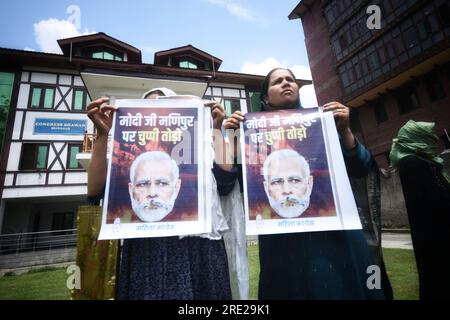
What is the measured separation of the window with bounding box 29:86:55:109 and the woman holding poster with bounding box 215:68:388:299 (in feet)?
49.4

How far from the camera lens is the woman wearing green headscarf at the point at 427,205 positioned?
2047mm

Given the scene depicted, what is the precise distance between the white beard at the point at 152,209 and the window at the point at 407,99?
1760 cm

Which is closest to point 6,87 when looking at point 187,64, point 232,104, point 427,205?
point 187,64

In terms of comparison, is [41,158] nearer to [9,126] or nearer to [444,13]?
[9,126]

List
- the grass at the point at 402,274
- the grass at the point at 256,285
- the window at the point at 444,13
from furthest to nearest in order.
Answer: the window at the point at 444,13 → the grass at the point at 256,285 → the grass at the point at 402,274

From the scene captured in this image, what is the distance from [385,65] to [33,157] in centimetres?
2034

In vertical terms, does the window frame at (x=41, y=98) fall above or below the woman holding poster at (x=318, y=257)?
above

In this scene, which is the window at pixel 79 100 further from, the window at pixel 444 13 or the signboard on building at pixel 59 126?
the window at pixel 444 13

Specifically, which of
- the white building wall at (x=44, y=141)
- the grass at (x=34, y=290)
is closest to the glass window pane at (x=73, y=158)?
the white building wall at (x=44, y=141)

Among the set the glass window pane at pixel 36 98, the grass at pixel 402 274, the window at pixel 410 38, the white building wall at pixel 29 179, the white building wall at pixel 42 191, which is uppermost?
the window at pixel 410 38

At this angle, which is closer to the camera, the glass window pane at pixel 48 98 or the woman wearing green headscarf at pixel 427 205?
the woman wearing green headscarf at pixel 427 205

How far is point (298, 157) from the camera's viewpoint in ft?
5.04

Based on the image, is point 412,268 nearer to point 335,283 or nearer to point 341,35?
point 335,283
